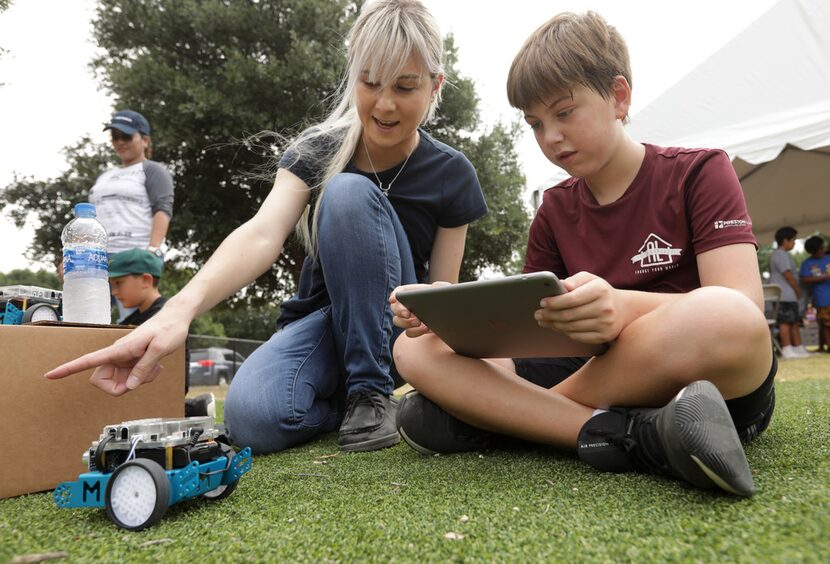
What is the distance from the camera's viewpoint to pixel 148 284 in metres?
2.63

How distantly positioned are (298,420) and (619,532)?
1.03m

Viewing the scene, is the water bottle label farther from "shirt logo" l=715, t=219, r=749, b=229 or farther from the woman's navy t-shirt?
"shirt logo" l=715, t=219, r=749, b=229

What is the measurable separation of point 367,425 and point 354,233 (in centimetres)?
50

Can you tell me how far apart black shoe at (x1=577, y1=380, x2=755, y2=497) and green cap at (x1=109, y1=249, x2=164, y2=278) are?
7.56ft

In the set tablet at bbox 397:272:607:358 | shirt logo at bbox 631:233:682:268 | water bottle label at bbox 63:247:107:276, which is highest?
water bottle label at bbox 63:247:107:276

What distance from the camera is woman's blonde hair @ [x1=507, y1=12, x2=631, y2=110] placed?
4.20ft

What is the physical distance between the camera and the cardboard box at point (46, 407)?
104 cm

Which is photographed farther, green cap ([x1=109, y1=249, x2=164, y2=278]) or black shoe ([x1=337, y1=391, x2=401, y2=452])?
green cap ([x1=109, y1=249, x2=164, y2=278])

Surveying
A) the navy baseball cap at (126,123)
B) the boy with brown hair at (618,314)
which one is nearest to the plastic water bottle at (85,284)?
the boy with brown hair at (618,314)

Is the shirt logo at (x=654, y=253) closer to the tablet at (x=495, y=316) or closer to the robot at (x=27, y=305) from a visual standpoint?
the tablet at (x=495, y=316)

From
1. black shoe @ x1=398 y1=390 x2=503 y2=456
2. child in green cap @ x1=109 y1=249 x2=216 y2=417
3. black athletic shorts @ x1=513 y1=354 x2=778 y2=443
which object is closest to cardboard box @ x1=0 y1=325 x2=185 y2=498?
black shoe @ x1=398 y1=390 x2=503 y2=456

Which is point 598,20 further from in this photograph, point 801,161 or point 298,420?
point 801,161

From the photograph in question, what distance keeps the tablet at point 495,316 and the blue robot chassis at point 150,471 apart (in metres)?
0.40

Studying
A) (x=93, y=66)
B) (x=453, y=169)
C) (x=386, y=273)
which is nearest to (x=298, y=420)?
(x=386, y=273)
